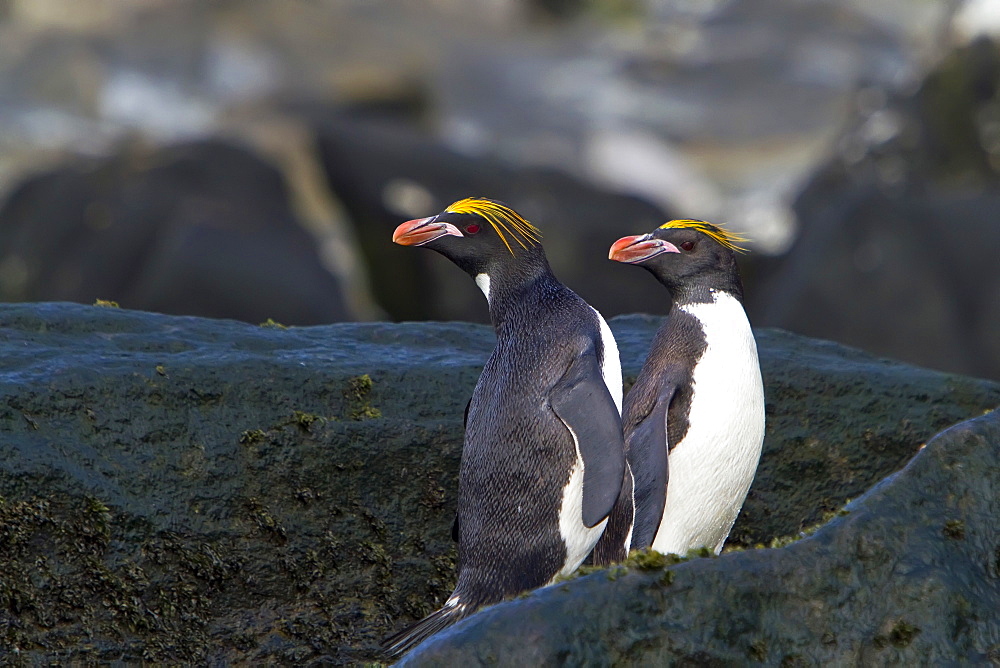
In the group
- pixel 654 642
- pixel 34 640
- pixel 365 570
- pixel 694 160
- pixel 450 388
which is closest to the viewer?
pixel 654 642

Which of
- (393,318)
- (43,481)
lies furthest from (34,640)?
(393,318)

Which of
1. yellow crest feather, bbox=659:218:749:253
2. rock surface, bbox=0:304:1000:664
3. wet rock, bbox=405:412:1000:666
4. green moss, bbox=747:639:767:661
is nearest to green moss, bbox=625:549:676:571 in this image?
wet rock, bbox=405:412:1000:666

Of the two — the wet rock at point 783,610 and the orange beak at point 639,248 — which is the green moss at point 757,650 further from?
the orange beak at point 639,248

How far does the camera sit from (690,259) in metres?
4.54

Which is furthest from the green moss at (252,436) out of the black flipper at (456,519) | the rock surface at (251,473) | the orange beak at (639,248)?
the orange beak at (639,248)

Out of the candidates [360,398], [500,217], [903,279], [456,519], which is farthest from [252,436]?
[903,279]

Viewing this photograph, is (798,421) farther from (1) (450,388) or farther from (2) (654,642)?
(2) (654,642)

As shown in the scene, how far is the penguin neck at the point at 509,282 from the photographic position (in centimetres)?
438

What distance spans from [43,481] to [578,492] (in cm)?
172

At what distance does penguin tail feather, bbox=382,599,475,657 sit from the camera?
3.66 metres

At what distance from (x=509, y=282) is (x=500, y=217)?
238 mm

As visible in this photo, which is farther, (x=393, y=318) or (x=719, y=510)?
(x=393, y=318)

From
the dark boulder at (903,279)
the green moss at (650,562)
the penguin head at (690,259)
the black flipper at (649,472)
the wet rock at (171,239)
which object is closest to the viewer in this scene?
the green moss at (650,562)

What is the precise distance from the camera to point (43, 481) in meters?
3.88
